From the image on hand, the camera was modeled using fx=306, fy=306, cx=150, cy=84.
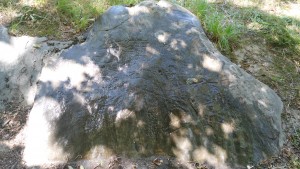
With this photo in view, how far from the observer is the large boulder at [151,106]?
12.8 ft

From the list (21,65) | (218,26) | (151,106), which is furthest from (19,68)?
(218,26)

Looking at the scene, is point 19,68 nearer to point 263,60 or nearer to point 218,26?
point 218,26

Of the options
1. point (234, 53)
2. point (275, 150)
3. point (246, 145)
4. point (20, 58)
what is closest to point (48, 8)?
point (20, 58)

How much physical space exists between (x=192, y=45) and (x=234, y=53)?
3.86 feet

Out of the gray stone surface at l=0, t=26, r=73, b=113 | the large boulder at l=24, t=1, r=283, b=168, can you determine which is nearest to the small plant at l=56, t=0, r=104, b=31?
the gray stone surface at l=0, t=26, r=73, b=113

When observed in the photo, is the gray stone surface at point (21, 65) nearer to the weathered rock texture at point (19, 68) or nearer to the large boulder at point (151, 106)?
the weathered rock texture at point (19, 68)

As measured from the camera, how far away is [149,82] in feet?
13.3

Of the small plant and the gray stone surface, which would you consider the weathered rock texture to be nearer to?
the gray stone surface

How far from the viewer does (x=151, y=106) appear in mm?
3963

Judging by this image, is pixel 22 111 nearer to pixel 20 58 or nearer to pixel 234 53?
pixel 20 58

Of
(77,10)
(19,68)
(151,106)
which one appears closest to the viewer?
(151,106)

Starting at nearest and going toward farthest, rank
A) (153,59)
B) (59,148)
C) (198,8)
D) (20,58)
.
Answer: (59,148), (153,59), (20,58), (198,8)

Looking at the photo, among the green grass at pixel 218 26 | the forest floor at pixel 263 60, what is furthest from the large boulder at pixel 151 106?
the green grass at pixel 218 26

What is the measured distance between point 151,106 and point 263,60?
2392mm
